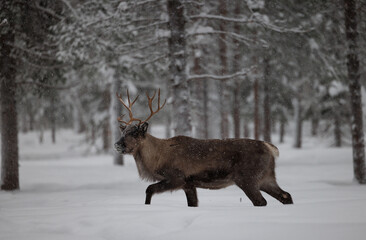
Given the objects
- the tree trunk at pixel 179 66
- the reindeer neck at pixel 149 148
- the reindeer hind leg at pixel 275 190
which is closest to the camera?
the reindeer hind leg at pixel 275 190

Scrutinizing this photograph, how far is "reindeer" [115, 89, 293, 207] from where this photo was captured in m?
6.04

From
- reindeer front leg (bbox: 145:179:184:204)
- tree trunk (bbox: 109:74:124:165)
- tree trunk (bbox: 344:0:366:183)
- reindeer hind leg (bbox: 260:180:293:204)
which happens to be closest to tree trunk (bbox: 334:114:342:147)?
tree trunk (bbox: 344:0:366:183)

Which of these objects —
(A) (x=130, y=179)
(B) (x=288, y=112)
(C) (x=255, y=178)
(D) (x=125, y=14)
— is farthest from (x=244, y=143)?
(B) (x=288, y=112)

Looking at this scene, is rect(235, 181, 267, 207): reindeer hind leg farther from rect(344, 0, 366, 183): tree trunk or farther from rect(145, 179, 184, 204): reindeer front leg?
rect(344, 0, 366, 183): tree trunk

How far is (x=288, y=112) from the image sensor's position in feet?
102

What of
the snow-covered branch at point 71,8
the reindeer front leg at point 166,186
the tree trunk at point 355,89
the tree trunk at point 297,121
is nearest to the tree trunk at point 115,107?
the snow-covered branch at point 71,8

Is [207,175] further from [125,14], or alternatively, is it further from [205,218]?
[125,14]

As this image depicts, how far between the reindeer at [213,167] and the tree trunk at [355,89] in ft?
18.9

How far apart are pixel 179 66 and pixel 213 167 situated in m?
4.95

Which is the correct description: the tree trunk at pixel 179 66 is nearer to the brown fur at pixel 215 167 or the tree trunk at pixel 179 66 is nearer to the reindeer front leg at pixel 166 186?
the brown fur at pixel 215 167

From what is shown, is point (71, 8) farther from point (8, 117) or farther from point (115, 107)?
point (115, 107)

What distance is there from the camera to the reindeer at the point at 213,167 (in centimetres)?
604

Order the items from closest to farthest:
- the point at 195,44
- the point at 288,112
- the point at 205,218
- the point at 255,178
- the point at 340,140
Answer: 1. the point at 205,218
2. the point at 255,178
3. the point at 195,44
4. the point at 340,140
5. the point at 288,112

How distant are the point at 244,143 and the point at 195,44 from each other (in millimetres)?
7770
